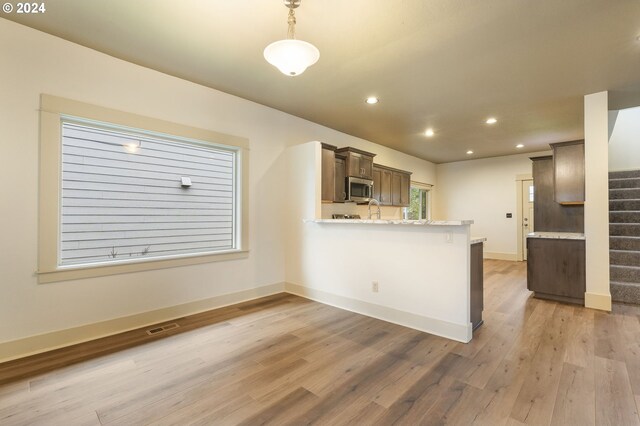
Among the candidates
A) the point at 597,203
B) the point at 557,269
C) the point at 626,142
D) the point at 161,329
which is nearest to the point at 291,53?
the point at 161,329

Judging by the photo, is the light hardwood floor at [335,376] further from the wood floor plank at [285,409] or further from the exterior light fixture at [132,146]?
the exterior light fixture at [132,146]

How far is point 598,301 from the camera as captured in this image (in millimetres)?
3662

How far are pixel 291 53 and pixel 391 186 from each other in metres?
4.96

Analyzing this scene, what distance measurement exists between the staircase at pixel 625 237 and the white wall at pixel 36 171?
4.87m

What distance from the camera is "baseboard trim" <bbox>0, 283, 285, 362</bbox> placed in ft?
8.10

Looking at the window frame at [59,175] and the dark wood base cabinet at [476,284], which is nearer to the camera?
the window frame at [59,175]

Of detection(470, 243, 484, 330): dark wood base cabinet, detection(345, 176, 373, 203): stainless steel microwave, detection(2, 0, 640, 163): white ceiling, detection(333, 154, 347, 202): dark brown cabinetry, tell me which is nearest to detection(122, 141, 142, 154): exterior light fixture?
detection(2, 0, 640, 163): white ceiling

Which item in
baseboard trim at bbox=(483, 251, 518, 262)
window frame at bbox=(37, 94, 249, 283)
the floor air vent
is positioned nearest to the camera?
window frame at bbox=(37, 94, 249, 283)

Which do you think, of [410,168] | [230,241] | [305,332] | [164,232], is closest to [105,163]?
[164,232]

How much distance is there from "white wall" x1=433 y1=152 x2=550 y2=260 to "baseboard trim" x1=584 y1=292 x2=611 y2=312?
390 centimetres

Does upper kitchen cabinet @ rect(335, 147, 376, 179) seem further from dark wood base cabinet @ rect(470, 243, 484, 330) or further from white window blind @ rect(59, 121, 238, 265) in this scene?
dark wood base cabinet @ rect(470, 243, 484, 330)

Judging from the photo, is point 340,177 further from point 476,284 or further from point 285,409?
point 285,409

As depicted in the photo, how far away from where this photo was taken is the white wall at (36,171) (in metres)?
2.44

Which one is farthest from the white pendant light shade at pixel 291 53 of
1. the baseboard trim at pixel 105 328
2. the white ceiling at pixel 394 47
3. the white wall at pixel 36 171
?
the baseboard trim at pixel 105 328
